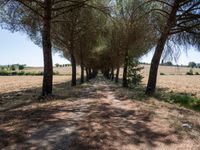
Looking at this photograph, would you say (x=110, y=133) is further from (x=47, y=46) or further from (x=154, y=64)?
(x=154, y=64)

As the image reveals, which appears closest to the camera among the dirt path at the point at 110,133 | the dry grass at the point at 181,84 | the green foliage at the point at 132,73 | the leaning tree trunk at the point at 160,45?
the dirt path at the point at 110,133

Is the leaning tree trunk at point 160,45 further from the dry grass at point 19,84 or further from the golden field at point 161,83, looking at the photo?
the dry grass at point 19,84

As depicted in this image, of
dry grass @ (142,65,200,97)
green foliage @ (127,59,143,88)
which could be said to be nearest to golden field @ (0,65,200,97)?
dry grass @ (142,65,200,97)

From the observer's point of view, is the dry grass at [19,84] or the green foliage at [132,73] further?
the dry grass at [19,84]

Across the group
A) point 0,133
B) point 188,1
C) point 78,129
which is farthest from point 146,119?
point 188,1

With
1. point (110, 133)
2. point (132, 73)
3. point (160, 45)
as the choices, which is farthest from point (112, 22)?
point (110, 133)

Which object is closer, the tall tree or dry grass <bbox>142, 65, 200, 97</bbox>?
the tall tree

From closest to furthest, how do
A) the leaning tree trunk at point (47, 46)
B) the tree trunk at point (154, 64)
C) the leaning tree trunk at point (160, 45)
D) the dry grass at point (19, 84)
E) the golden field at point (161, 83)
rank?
the leaning tree trunk at point (47, 46) < the leaning tree trunk at point (160, 45) < the tree trunk at point (154, 64) < the golden field at point (161, 83) < the dry grass at point (19, 84)

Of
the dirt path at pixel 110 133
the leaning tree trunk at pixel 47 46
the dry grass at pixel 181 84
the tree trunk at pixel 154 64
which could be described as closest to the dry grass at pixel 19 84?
the leaning tree trunk at pixel 47 46

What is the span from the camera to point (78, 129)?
26.1 feet

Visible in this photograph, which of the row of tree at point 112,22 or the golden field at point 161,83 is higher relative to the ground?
the row of tree at point 112,22

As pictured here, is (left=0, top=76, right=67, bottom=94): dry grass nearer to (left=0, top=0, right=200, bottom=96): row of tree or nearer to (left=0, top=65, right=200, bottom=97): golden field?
(left=0, top=65, right=200, bottom=97): golden field

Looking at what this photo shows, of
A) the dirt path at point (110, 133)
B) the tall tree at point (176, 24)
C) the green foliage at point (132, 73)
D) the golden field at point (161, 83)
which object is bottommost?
Result: the golden field at point (161, 83)

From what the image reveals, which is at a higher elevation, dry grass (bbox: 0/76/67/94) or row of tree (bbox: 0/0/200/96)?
row of tree (bbox: 0/0/200/96)
